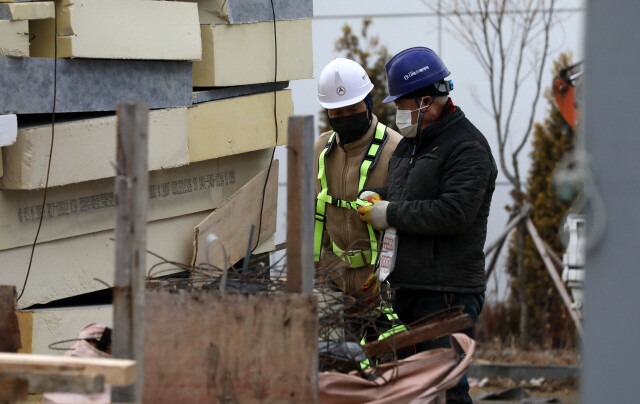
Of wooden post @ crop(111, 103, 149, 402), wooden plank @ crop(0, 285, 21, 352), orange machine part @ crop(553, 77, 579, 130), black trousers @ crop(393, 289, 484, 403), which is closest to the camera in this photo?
wooden post @ crop(111, 103, 149, 402)

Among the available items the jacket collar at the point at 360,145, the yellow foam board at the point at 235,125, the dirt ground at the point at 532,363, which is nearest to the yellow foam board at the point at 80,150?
the yellow foam board at the point at 235,125

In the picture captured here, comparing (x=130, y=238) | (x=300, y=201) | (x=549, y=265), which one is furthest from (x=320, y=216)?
(x=549, y=265)

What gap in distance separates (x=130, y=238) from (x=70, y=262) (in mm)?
2610

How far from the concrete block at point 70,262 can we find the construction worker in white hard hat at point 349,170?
0.94m

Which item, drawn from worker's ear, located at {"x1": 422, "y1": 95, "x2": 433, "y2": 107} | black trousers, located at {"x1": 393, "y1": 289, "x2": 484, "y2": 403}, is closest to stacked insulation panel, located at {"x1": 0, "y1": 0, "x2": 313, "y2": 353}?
worker's ear, located at {"x1": 422, "y1": 95, "x2": 433, "y2": 107}

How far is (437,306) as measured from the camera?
4.52m

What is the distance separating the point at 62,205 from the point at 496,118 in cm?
517

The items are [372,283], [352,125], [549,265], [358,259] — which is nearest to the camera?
[372,283]

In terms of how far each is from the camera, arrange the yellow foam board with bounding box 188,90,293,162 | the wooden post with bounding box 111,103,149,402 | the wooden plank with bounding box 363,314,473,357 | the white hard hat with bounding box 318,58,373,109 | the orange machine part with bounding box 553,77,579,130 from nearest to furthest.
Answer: the wooden post with bounding box 111,103,149,402, the wooden plank with bounding box 363,314,473,357, the white hard hat with bounding box 318,58,373,109, the yellow foam board with bounding box 188,90,293,162, the orange machine part with bounding box 553,77,579,130

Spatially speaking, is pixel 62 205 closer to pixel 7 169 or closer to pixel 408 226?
pixel 7 169

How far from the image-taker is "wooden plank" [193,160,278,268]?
560 centimetres

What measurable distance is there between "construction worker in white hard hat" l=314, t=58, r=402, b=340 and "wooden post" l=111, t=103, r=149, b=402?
94.7 inches

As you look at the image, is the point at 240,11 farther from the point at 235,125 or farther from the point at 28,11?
the point at 28,11

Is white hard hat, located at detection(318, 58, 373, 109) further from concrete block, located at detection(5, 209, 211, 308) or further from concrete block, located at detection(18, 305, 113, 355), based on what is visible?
concrete block, located at detection(18, 305, 113, 355)
